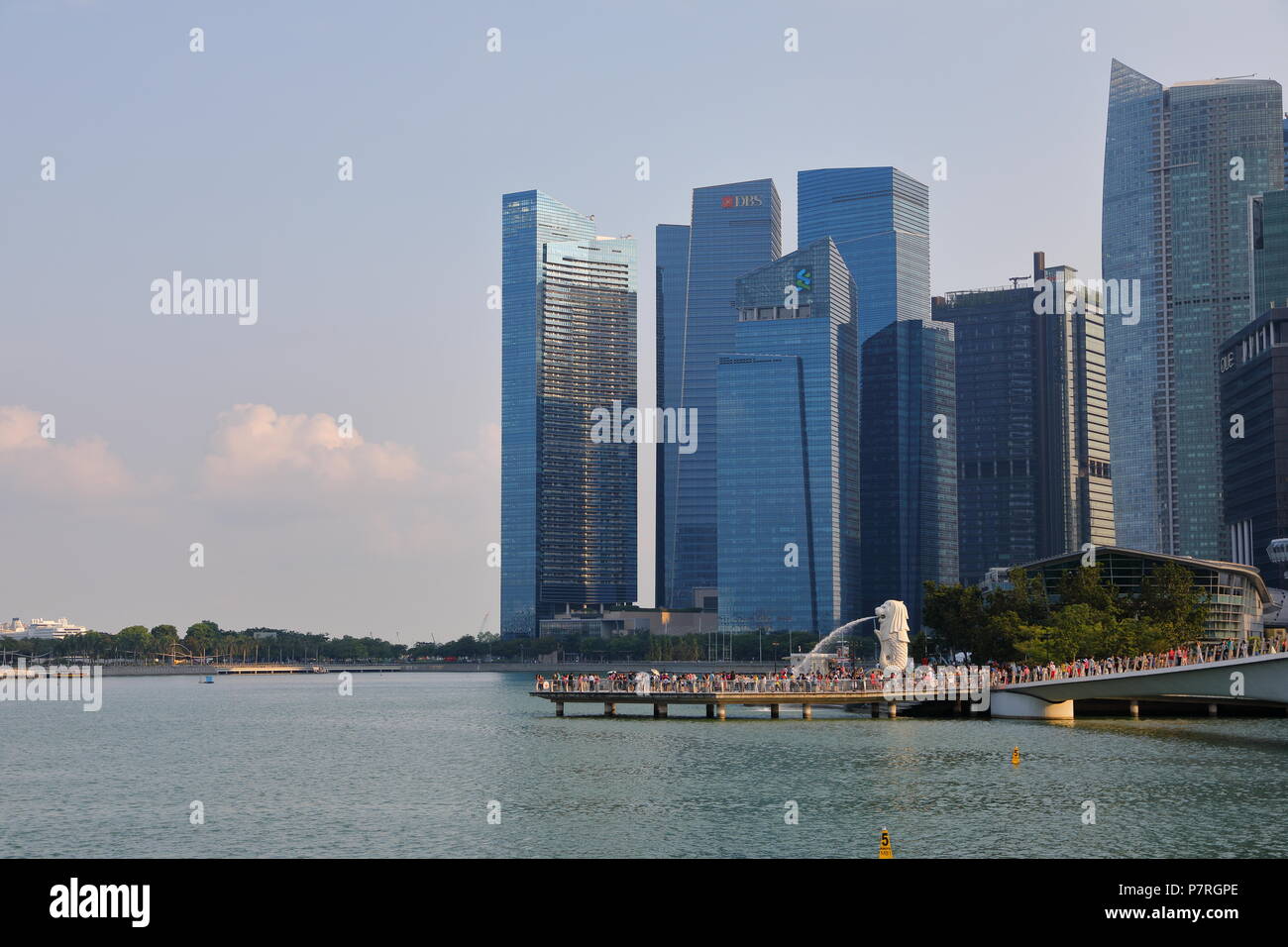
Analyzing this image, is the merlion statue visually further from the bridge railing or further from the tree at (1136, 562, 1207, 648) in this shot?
the tree at (1136, 562, 1207, 648)

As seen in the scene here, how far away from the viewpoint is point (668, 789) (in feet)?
219

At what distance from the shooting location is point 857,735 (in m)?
101

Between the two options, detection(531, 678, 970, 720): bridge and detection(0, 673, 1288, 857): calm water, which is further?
detection(531, 678, 970, 720): bridge

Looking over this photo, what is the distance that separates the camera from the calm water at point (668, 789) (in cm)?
5088

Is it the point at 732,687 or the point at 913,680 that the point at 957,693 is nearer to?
the point at 913,680

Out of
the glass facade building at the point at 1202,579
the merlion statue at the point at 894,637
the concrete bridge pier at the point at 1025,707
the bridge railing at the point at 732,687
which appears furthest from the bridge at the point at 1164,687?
the glass facade building at the point at 1202,579

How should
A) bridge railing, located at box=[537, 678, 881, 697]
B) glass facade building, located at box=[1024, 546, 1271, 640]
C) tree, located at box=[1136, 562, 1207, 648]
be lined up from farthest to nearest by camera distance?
glass facade building, located at box=[1024, 546, 1271, 640] < tree, located at box=[1136, 562, 1207, 648] < bridge railing, located at box=[537, 678, 881, 697]

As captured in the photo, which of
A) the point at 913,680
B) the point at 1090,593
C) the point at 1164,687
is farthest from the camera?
the point at 1090,593

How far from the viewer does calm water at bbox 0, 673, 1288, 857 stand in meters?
50.9

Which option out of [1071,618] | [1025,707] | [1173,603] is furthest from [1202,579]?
[1025,707]

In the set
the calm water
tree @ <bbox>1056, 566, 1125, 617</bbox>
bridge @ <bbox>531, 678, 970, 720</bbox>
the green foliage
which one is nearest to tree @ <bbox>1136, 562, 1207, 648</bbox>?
the green foliage
